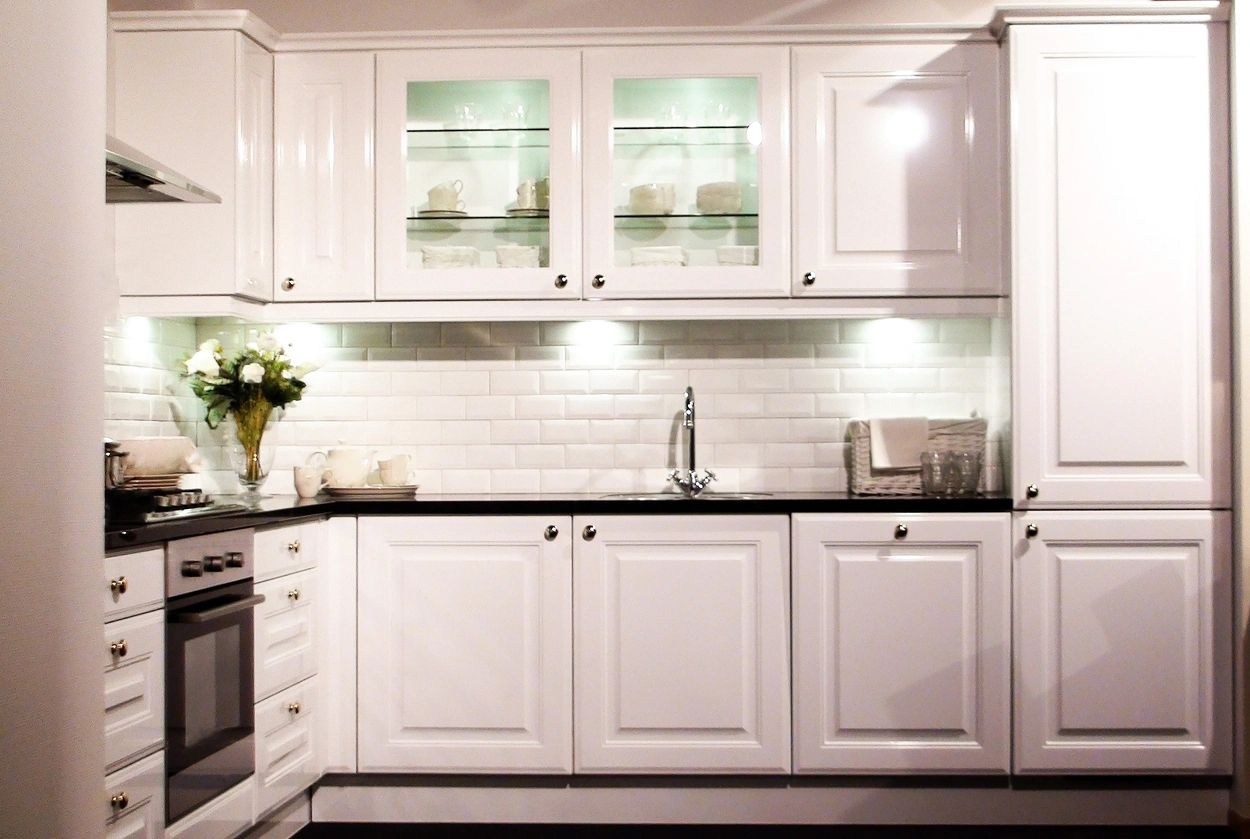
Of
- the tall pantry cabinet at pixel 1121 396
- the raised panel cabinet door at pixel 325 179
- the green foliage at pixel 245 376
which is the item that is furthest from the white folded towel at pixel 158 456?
the tall pantry cabinet at pixel 1121 396

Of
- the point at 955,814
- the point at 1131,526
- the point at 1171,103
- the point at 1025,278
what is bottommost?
the point at 955,814

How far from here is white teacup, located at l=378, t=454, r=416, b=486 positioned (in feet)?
12.2

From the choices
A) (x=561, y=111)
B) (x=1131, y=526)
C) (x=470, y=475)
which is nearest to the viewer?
(x=1131, y=526)

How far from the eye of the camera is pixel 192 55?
3510 mm

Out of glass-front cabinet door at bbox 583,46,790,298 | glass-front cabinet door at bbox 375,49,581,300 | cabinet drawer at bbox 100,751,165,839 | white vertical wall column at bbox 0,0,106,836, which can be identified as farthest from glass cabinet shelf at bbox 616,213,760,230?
white vertical wall column at bbox 0,0,106,836

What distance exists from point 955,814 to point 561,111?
7.46 feet

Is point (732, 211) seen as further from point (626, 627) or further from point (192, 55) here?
point (192, 55)

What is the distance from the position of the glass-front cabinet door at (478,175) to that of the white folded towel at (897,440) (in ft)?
3.26

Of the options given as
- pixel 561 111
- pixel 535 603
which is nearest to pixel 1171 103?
pixel 561 111

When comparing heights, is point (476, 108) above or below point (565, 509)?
above

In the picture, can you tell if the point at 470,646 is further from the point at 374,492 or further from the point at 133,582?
the point at 133,582

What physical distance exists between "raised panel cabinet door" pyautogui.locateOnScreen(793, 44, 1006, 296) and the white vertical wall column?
8.81ft

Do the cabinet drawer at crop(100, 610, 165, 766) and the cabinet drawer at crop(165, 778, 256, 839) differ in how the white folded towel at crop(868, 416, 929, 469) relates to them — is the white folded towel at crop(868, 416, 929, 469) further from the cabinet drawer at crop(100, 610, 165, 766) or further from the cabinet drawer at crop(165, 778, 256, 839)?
the cabinet drawer at crop(100, 610, 165, 766)

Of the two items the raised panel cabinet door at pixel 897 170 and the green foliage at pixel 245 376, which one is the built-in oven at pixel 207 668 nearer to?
the green foliage at pixel 245 376
